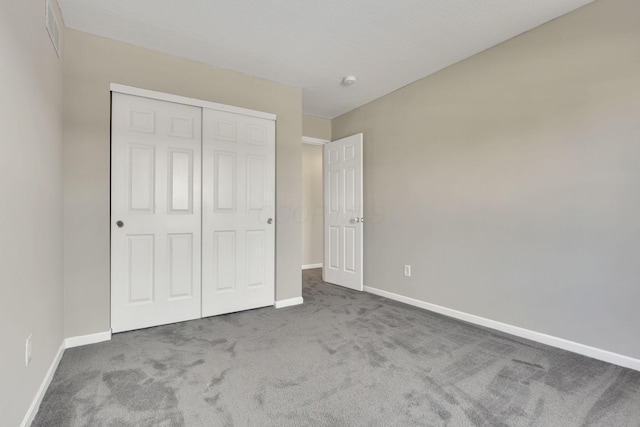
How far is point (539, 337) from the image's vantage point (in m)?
2.31

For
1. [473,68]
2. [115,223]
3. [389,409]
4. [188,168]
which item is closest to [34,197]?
[115,223]

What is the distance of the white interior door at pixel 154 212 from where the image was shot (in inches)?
96.7

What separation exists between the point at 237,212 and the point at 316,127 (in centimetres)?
208

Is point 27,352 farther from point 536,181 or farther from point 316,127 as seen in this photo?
point 316,127

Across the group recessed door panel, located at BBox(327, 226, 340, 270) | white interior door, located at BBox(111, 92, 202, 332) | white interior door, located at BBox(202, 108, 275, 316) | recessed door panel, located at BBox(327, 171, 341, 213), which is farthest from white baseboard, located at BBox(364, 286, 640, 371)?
white interior door, located at BBox(111, 92, 202, 332)

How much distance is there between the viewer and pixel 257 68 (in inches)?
117

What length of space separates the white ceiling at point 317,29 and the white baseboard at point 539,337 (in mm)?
2412

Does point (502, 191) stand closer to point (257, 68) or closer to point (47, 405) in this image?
point (257, 68)

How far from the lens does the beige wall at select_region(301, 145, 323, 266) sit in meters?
5.55

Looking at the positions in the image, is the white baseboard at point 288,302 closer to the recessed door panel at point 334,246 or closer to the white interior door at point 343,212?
the white interior door at point 343,212

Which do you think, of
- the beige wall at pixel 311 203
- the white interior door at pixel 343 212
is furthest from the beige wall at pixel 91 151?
the beige wall at pixel 311 203

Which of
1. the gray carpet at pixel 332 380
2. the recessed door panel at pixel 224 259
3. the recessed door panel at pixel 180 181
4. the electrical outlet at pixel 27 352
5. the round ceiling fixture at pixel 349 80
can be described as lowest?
the gray carpet at pixel 332 380

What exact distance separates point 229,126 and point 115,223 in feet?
4.37

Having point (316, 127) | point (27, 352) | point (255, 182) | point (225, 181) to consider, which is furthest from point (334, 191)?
point (27, 352)
